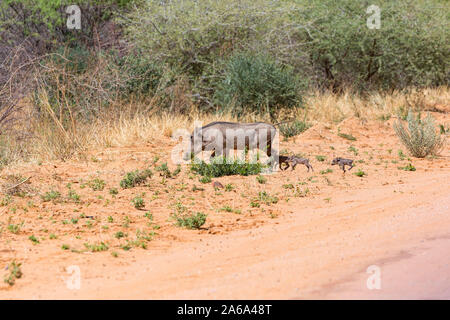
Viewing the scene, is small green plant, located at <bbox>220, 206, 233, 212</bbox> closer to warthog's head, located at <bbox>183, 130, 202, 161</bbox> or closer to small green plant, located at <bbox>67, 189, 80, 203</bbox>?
small green plant, located at <bbox>67, 189, 80, 203</bbox>

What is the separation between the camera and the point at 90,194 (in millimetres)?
8047

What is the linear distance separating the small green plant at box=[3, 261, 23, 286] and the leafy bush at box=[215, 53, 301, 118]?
9.06 meters

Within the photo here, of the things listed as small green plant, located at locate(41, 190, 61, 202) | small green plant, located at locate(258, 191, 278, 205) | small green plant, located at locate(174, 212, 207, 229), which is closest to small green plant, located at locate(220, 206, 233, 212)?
small green plant, located at locate(258, 191, 278, 205)

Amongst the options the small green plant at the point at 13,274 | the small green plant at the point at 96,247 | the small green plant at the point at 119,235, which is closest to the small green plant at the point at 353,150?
the small green plant at the point at 119,235

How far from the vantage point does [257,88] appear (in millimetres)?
14141

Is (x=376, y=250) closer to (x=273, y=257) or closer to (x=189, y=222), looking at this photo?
(x=273, y=257)

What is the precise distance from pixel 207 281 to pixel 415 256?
5.67ft

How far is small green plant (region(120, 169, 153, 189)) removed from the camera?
8367mm

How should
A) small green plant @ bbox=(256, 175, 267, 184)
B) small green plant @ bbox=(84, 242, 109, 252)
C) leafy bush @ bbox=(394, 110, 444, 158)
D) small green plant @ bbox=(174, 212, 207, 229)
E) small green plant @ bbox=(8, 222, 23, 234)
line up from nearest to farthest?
small green plant @ bbox=(84, 242, 109, 252)
small green plant @ bbox=(8, 222, 23, 234)
small green plant @ bbox=(174, 212, 207, 229)
small green plant @ bbox=(256, 175, 267, 184)
leafy bush @ bbox=(394, 110, 444, 158)

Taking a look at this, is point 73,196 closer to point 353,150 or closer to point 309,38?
point 353,150

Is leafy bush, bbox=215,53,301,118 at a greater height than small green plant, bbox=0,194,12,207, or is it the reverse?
leafy bush, bbox=215,53,301,118

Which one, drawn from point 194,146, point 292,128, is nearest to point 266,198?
point 194,146

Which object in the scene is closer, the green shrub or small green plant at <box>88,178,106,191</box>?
small green plant at <box>88,178,106,191</box>

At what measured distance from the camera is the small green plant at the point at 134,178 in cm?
837
